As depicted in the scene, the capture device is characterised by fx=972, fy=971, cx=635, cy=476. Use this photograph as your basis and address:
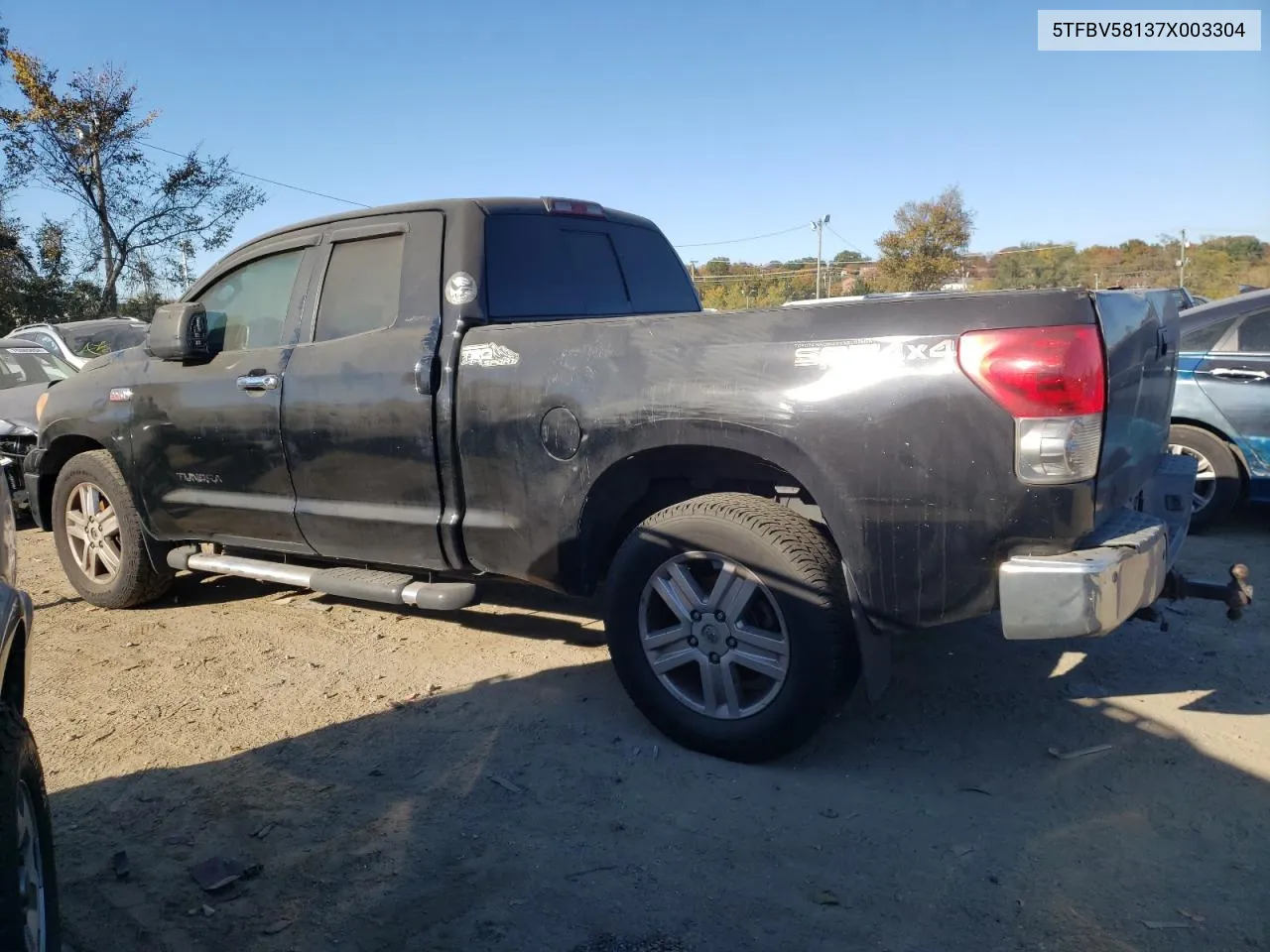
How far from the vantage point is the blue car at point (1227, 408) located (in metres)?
6.42

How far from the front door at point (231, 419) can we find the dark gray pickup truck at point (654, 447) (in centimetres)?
2

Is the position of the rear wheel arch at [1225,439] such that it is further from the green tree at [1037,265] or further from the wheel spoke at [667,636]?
the green tree at [1037,265]

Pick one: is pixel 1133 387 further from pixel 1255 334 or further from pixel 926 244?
pixel 926 244

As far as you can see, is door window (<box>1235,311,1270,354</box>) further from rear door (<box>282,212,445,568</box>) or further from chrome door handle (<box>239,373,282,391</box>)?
chrome door handle (<box>239,373,282,391</box>)

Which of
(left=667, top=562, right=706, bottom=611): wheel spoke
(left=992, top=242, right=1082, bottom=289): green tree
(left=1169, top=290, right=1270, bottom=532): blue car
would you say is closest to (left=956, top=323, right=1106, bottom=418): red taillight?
(left=667, top=562, right=706, bottom=611): wheel spoke

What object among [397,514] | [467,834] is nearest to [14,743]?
[467,834]

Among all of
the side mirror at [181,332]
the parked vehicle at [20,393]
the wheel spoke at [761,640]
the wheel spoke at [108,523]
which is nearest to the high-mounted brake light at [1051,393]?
the wheel spoke at [761,640]

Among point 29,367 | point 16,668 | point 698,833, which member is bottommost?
point 698,833

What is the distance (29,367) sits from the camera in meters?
9.62

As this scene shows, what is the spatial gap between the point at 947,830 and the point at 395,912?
5.58ft

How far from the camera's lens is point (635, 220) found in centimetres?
539

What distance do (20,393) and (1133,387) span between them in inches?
370

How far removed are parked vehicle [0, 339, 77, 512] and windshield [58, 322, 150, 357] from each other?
529mm

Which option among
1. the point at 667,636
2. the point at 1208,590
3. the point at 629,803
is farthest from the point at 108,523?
the point at 1208,590
